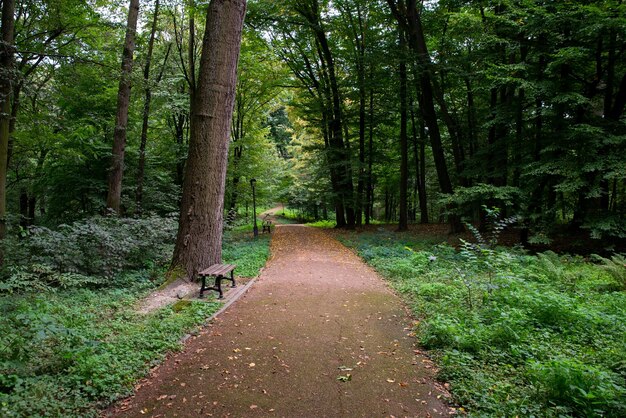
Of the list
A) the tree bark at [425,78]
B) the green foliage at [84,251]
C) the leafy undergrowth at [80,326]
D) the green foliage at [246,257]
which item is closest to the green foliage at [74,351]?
the leafy undergrowth at [80,326]

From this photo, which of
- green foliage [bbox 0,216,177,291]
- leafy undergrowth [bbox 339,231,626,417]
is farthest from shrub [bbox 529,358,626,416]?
green foliage [bbox 0,216,177,291]

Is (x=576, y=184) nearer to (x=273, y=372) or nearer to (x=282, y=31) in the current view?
(x=273, y=372)

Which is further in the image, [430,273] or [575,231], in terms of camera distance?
[575,231]

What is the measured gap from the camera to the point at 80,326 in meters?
4.07

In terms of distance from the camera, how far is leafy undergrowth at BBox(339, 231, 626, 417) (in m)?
2.76

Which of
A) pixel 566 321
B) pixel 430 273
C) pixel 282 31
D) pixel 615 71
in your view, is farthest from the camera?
pixel 282 31

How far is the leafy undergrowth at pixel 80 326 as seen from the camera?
2.78 meters

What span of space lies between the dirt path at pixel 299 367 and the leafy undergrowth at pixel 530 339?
1.34 ft

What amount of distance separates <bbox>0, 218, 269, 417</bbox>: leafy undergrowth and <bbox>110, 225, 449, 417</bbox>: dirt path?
0.29 meters

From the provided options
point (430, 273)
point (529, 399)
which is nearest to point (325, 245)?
point (430, 273)

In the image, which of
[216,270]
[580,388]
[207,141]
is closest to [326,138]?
[207,141]

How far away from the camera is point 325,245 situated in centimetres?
1335

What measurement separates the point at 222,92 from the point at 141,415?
18.5ft

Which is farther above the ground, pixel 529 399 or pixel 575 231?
pixel 575 231
